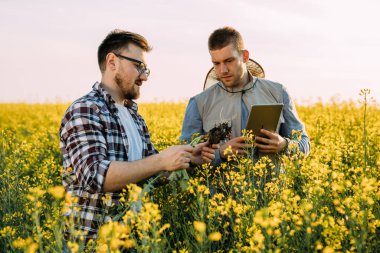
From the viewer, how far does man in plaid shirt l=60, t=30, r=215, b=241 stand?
2.79 m

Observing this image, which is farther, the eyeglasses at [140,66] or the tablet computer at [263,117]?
the tablet computer at [263,117]

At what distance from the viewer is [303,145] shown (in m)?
3.95

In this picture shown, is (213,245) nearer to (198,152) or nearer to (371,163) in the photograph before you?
(198,152)

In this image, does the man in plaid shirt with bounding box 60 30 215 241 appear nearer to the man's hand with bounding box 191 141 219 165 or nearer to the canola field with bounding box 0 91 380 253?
the man's hand with bounding box 191 141 219 165

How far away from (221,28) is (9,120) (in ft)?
47.5

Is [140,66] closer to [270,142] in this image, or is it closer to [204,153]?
[204,153]

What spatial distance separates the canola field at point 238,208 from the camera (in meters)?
2.08

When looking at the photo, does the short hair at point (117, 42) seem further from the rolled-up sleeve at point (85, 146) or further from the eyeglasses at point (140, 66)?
the rolled-up sleeve at point (85, 146)

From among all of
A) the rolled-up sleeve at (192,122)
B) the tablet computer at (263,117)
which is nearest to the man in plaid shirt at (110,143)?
the tablet computer at (263,117)

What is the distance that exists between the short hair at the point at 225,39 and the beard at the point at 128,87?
1.00 metres

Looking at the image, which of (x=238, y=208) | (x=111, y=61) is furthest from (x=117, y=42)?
(x=238, y=208)

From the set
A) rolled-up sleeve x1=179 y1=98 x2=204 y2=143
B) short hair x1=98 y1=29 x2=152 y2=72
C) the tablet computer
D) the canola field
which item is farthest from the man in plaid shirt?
rolled-up sleeve x1=179 y1=98 x2=204 y2=143

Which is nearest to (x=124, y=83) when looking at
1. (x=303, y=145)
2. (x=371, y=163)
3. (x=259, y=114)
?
(x=259, y=114)

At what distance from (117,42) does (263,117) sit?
3.88 feet
